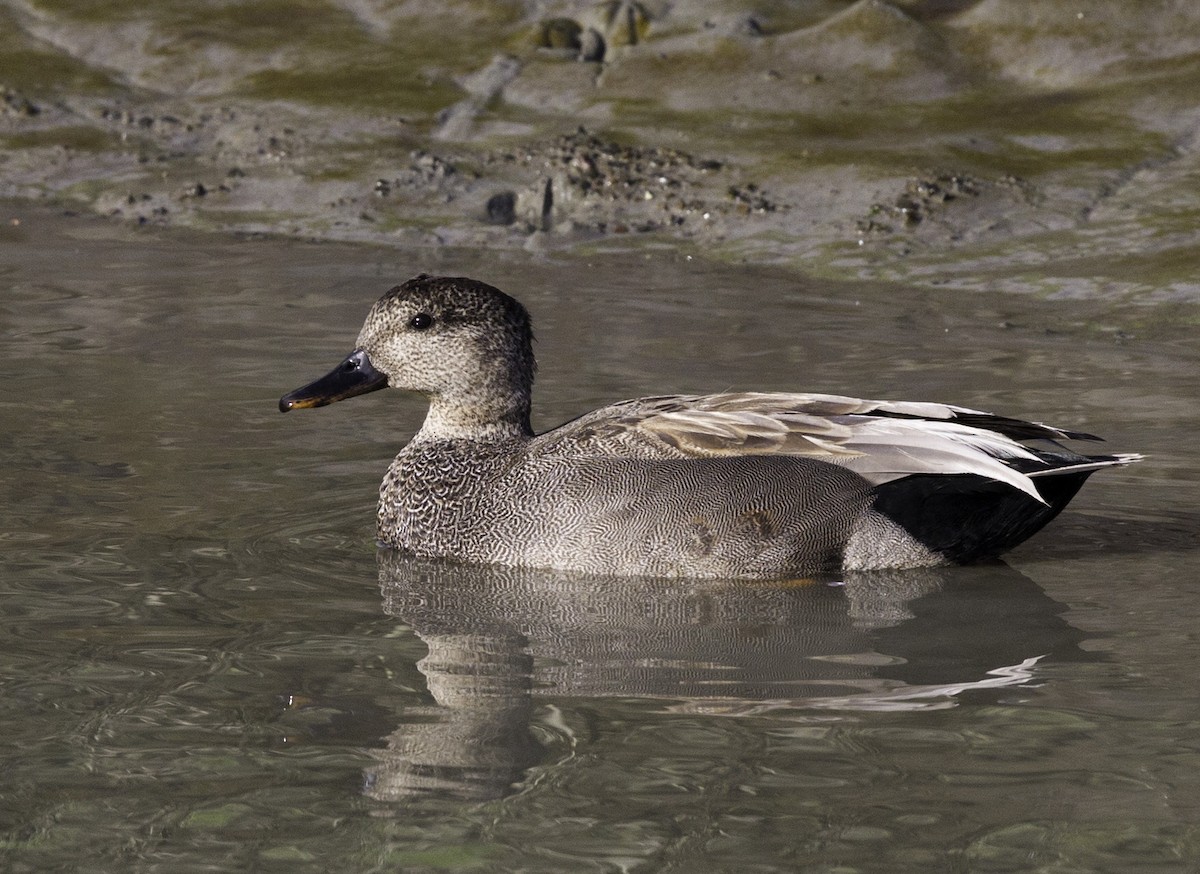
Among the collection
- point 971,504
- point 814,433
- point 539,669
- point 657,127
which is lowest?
point 539,669

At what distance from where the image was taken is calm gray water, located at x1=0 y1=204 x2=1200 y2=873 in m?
4.41

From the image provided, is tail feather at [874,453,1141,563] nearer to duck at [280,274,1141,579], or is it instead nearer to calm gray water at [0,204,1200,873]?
duck at [280,274,1141,579]

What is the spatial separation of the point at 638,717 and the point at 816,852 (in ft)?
3.05

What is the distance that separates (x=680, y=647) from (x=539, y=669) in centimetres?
48

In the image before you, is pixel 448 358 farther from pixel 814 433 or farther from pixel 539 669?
pixel 539 669

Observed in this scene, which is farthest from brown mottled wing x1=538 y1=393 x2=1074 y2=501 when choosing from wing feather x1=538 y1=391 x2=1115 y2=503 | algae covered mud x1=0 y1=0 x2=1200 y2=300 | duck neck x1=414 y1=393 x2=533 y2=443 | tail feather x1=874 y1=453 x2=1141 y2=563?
algae covered mud x1=0 y1=0 x2=1200 y2=300

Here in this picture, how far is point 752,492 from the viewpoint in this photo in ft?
21.7

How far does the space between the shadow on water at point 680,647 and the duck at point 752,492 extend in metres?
0.08

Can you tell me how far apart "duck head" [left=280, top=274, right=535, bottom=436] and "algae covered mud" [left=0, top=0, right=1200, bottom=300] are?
5603 millimetres

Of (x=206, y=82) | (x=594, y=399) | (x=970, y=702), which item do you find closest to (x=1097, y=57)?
(x=206, y=82)

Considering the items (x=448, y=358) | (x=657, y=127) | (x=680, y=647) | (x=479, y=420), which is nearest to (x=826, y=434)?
(x=680, y=647)

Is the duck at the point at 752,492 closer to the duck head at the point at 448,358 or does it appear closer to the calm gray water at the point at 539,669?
the calm gray water at the point at 539,669

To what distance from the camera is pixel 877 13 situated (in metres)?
17.6

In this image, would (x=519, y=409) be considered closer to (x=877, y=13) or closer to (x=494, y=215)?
(x=494, y=215)
